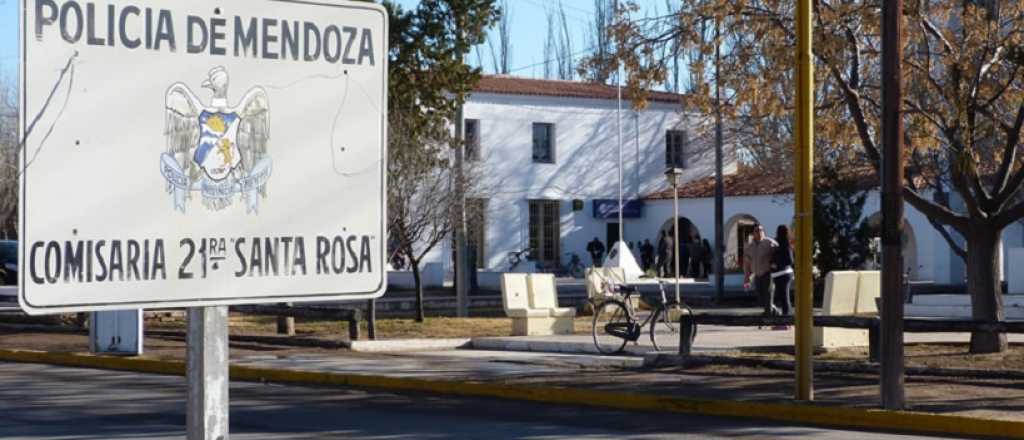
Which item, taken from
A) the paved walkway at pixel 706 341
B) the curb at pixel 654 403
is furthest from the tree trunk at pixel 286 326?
the curb at pixel 654 403

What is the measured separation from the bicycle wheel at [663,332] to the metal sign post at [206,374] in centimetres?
1777

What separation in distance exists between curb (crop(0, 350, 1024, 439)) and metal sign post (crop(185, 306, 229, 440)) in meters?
10.9

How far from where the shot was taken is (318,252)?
9.64ft

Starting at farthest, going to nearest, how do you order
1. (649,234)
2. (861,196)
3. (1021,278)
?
(649,234)
(861,196)
(1021,278)

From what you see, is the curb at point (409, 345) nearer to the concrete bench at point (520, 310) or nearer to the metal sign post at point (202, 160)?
the concrete bench at point (520, 310)

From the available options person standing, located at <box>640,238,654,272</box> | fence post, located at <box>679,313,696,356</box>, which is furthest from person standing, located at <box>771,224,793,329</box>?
person standing, located at <box>640,238,654,272</box>

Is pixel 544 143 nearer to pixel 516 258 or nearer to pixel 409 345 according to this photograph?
pixel 516 258

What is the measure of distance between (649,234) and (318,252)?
50.9 meters

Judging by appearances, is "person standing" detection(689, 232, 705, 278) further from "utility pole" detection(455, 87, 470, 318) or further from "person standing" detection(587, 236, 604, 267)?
"utility pole" detection(455, 87, 470, 318)

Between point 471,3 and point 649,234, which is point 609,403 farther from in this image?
point 649,234

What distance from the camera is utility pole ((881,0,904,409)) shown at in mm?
13445

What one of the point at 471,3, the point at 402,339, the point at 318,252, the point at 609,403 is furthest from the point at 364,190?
the point at 471,3

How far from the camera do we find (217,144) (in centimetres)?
274

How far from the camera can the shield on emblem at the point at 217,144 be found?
107 inches
